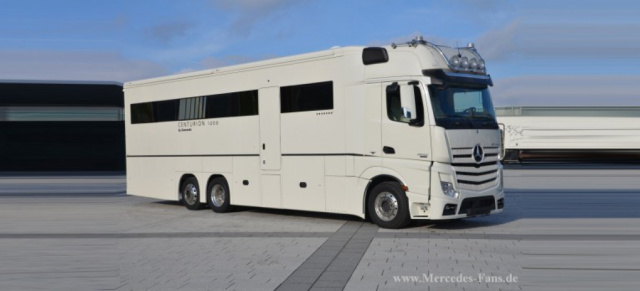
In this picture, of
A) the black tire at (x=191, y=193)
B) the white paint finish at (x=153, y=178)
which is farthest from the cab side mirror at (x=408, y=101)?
the white paint finish at (x=153, y=178)

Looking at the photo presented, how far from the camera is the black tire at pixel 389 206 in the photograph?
12.5 m

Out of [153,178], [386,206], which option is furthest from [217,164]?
[386,206]

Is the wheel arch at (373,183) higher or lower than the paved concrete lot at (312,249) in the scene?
higher

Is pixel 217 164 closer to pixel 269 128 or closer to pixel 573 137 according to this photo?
pixel 269 128

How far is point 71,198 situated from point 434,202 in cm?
1017

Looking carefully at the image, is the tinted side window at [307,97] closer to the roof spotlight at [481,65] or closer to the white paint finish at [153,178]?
the roof spotlight at [481,65]

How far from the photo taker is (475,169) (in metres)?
12.6

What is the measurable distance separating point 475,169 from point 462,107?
1.25 meters

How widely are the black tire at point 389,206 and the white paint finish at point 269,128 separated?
2770mm

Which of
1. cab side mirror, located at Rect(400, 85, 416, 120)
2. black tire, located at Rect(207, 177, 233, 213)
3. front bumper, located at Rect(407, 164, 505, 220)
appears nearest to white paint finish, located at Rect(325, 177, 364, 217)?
front bumper, located at Rect(407, 164, 505, 220)

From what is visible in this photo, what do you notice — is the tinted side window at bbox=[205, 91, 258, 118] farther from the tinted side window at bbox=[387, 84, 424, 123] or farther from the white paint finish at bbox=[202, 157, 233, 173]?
the tinted side window at bbox=[387, 84, 424, 123]

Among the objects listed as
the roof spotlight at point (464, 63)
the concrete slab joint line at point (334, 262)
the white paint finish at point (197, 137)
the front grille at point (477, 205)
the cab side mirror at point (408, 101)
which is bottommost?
the concrete slab joint line at point (334, 262)

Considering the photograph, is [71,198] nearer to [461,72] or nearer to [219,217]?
[219,217]

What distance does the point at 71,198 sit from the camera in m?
17.1
